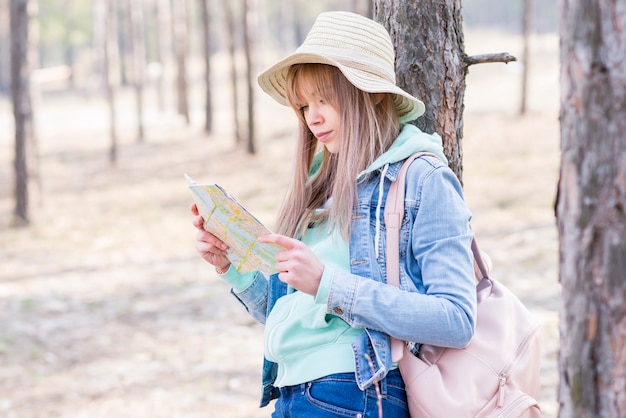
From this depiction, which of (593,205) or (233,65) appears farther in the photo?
(233,65)

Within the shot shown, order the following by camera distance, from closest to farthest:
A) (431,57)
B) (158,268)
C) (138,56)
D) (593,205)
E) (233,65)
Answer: (593,205) < (431,57) < (158,268) < (233,65) < (138,56)

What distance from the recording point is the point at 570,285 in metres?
1.50

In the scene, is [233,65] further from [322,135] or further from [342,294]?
[342,294]

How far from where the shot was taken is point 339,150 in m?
2.21

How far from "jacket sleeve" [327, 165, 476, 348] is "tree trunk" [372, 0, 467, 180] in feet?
2.63

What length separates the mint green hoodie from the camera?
2.08 metres

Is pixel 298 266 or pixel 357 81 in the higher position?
pixel 357 81

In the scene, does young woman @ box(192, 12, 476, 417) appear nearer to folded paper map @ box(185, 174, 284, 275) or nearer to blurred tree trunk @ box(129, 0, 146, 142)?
folded paper map @ box(185, 174, 284, 275)

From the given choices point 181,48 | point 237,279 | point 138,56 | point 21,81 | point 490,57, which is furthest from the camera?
point 181,48

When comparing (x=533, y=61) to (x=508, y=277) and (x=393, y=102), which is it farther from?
(x=393, y=102)

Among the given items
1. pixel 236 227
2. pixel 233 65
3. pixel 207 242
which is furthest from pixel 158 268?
pixel 233 65

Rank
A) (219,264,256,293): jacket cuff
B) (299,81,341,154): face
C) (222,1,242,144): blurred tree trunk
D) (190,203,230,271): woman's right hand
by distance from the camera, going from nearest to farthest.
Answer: (299,81,341,154): face, (190,203,230,271): woman's right hand, (219,264,256,293): jacket cuff, (222,1,242,144): blurred tree trunk

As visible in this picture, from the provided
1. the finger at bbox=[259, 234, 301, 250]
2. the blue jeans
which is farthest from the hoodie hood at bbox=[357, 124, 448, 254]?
the blue jeans

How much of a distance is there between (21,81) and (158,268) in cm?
432
